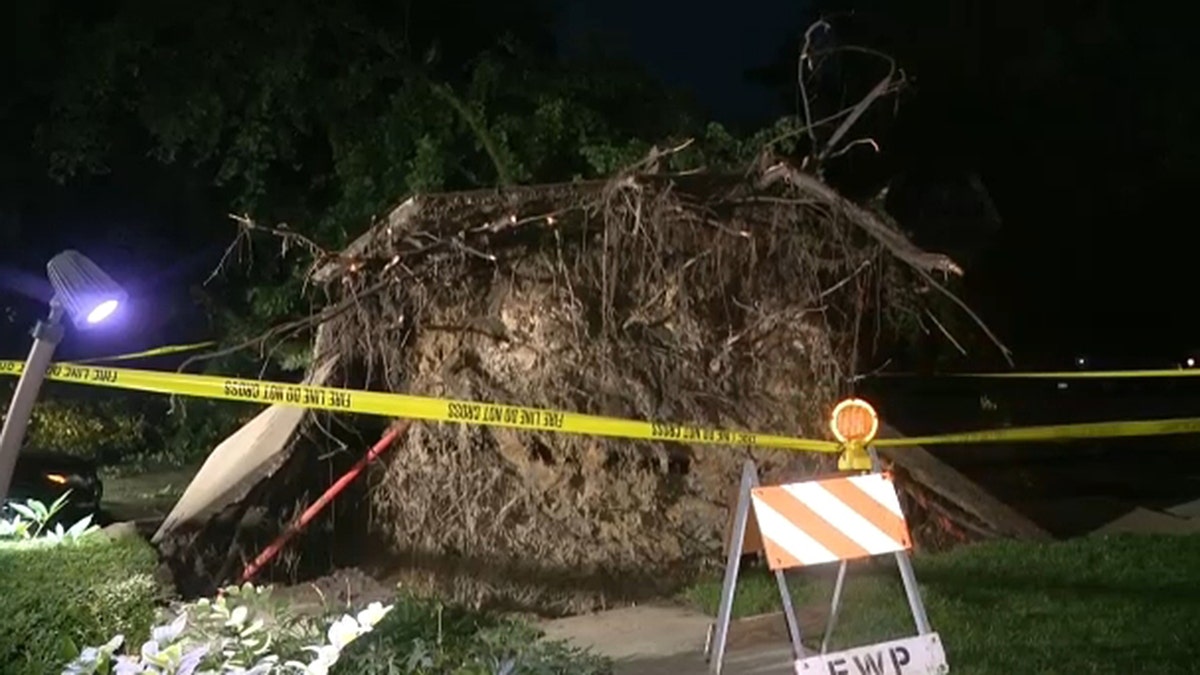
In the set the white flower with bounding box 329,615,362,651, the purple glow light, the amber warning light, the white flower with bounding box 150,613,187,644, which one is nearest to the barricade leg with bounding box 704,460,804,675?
the amber warning light

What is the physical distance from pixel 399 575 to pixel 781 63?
50.4 ft

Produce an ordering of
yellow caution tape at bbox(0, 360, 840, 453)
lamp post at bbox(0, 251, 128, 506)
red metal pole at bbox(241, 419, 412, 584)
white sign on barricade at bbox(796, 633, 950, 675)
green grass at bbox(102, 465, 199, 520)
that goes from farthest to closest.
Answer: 1. green grass at bbox(102, 465, 199, 520)
2. red metal pole at bbox(241, 419, 412, 584)
3. yellow caution tape at bbox(0, 360, 840, 453)
4. white sign on barricade at bbox(796, 633, 950, 675)
5. lamp post at bbox(0, 251, 128, 506)

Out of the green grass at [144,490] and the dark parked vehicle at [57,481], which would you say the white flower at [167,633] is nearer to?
the dark parked vehicle at [57,481]

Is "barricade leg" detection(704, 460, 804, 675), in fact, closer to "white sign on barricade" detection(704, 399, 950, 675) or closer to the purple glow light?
"white sign on barricade" detection(704, 399, 950, 675)

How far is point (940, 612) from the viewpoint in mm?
8039

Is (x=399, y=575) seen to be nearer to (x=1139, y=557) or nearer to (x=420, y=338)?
(x=420, y=338)

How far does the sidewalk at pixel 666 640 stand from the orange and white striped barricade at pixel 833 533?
765 millimetres

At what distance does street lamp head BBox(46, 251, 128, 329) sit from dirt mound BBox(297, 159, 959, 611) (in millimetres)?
4562

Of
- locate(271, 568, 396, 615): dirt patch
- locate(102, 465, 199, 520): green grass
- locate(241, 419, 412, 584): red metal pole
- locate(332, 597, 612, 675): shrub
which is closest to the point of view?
locate(332, 597, 612, 675): shrub

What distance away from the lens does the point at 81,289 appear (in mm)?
3955

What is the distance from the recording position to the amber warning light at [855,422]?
21.8ft

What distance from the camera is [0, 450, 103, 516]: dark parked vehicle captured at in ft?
39.8

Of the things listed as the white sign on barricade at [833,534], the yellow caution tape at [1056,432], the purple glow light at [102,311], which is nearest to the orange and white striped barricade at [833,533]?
the white sign on barricade at [833,534]

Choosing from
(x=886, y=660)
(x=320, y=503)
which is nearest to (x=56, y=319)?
(x=886, y=660)
